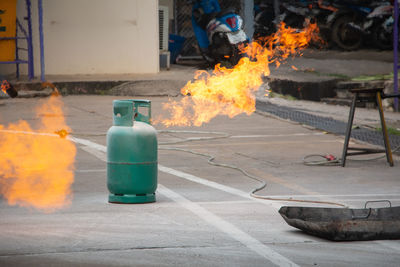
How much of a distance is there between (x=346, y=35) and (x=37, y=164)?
17084mm

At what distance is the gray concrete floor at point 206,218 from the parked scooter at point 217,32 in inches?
352

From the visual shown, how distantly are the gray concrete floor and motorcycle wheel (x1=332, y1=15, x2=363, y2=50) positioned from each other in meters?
13.7

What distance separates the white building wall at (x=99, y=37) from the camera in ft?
65.4

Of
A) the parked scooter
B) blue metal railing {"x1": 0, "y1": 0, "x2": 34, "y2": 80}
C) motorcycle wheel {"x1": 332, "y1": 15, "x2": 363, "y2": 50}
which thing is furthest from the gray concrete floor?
motorcycle wheel {"x1": 332, "y1": 15, "x2": 363, "y2": 50}

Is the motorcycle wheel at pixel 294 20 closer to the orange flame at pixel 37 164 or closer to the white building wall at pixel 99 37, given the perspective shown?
the white building wall at pixel 99 37

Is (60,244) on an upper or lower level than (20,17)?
lower

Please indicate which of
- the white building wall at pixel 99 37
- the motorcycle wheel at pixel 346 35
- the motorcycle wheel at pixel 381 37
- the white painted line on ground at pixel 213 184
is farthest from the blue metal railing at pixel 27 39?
the motorcycle wheel at pixel 381 37

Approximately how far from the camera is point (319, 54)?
25.0 metres

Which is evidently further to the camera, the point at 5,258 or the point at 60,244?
the point at 60,244

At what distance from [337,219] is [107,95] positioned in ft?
41.6

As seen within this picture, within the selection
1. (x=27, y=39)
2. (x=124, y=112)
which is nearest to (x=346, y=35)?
(x=27, y=39)

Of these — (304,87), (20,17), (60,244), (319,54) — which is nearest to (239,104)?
(304,87)

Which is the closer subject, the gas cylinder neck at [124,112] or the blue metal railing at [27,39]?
the gas cylinder neck at [124,112]

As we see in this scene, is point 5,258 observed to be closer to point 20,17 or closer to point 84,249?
point 84,249
